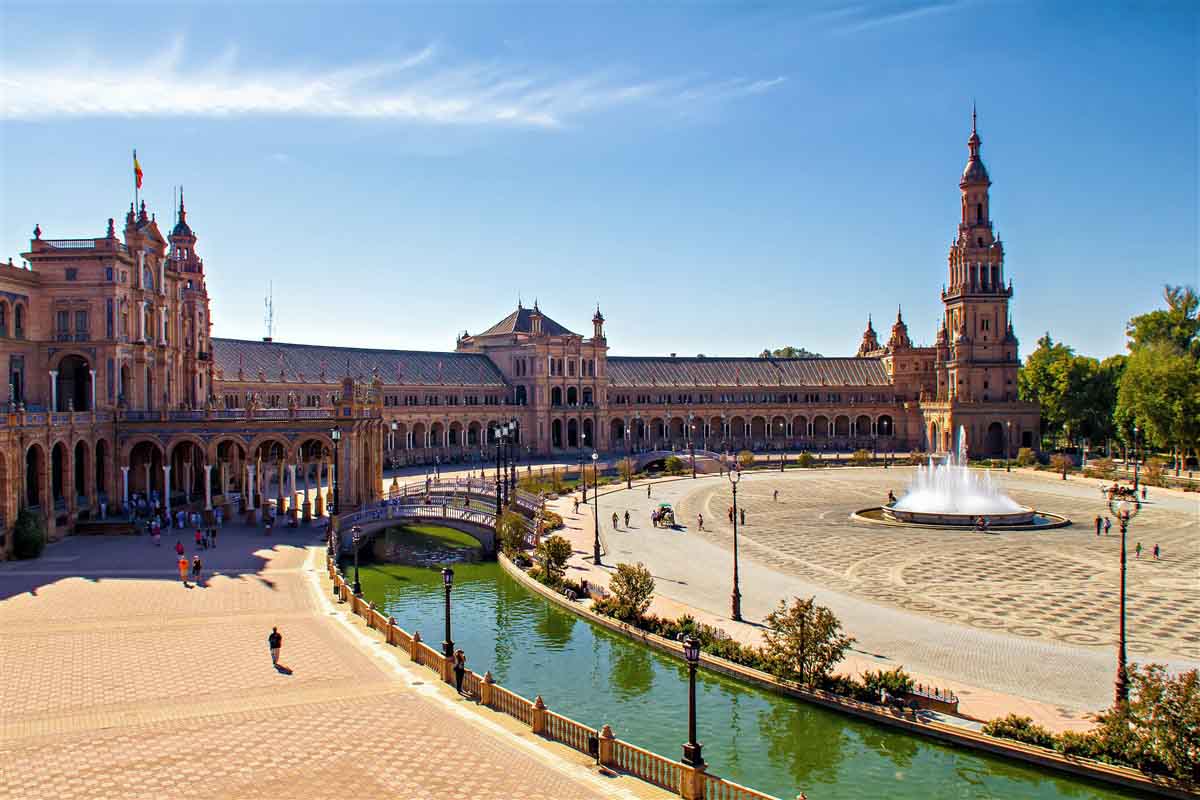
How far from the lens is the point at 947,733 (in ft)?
77.5

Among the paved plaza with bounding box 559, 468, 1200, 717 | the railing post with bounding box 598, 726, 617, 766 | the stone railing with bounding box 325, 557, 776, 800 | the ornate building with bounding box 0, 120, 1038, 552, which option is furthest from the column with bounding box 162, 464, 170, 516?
the railing post with bounding box 598, 726, 617, 766

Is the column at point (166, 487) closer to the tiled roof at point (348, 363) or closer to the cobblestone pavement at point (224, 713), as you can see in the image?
the cobblestone pavement at point (224, 713)

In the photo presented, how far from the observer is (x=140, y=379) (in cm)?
6100

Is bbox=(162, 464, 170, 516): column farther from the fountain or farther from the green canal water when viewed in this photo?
the fountain

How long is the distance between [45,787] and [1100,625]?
33.1 meters

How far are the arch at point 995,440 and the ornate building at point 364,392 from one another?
245mm

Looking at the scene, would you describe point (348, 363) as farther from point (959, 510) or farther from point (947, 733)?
point (947, 733)

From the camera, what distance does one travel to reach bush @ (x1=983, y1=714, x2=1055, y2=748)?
22.4 meters

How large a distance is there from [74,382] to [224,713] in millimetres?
Result: 44221

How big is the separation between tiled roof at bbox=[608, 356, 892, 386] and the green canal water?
89.8 m

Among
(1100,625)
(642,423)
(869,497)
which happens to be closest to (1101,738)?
(1100,625)

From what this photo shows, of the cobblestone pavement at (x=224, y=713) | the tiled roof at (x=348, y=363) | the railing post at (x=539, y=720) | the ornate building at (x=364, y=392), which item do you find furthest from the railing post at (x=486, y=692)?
the tiled roof at (x=348, y=363)

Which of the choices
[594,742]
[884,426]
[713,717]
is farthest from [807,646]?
[884,426]

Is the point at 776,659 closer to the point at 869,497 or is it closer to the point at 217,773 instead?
the point at 217,773
